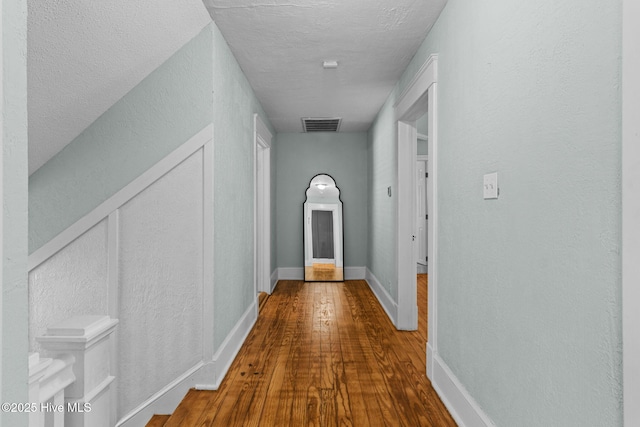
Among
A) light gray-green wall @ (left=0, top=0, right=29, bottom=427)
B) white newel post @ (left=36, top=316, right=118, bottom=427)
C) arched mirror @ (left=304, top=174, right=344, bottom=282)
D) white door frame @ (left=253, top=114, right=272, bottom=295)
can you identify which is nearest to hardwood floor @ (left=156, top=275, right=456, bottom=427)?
white door frame @ (left=253, top=114, right=272, bottom=295)

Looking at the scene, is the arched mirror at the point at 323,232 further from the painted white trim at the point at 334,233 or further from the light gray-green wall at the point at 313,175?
the light gray-green wall at the point at 313,175

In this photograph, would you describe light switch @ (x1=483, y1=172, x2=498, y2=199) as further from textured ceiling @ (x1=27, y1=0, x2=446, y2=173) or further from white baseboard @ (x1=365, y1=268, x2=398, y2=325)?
white baseboard @ (x1=365, y1=268, x2=398, y2=325)

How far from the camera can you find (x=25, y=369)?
0.82 meters

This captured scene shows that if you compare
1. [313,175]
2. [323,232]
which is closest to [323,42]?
[313,175]

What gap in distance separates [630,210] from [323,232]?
209 inches

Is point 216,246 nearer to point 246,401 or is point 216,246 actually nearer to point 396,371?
point 246,401

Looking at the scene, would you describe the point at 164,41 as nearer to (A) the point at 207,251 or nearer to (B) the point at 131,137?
(B) the point at 131,137

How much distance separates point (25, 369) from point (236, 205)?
7.66ft

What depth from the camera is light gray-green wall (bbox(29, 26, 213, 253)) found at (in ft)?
8.07

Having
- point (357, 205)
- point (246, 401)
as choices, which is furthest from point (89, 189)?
point (357, 205)

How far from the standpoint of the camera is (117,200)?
244 cm

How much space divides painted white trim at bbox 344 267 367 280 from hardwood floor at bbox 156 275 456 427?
2059mm

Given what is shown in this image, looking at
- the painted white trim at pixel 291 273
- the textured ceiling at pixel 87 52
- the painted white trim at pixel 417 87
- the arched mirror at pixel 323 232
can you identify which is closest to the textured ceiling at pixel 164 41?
the textured ceiling at pixel 87 52

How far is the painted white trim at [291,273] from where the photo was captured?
6.28 metres
